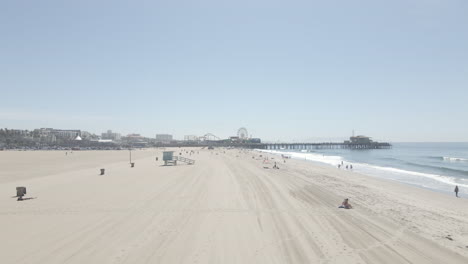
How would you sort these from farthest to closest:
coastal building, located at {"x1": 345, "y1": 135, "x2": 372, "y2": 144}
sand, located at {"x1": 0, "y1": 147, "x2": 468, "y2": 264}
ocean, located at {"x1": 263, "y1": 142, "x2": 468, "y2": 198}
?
coastal building, located at {"x1": 345, "y1": 135, "x2": 372, "y2": 144}, ocean, located at {"x1": 263, "y1": 142, "x2": 468, "y2": 198}, sand, located at {"x1": 0, "y1": 147, "x2": 468, "y2": 264}

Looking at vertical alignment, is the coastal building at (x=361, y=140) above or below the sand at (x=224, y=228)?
above

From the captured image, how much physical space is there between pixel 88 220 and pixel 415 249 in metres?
10.8

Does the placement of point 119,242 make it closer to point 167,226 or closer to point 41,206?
point 167,226

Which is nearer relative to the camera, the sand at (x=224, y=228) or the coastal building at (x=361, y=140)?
the sand at (x=224, y=228)

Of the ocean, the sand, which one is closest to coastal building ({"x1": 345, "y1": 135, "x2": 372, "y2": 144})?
the ocean

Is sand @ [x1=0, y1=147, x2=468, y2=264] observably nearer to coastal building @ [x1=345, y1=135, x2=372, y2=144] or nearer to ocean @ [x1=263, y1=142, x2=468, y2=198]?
ocean @ [x1=263, y1=142, x2=468, y2=198]

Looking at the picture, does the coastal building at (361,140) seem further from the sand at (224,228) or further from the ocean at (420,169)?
the sand at (224,228)

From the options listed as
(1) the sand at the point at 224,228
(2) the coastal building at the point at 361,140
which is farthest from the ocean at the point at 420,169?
(2) the coastal building at the point at 361,140

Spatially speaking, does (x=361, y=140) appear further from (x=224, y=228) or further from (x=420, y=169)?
(x=224, y=228)

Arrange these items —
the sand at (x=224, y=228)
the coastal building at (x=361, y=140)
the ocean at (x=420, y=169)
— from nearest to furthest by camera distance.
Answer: the sand at (x=224, y=228)
the ocean at (x=420, y=169)
the coastal building at (x=361, y=140)

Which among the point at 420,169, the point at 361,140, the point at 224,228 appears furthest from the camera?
the point at 361,140

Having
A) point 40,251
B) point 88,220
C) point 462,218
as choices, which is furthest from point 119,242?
point 462,218

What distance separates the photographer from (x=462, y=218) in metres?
13.6

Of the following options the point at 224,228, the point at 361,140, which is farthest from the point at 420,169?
the point at 361,140
